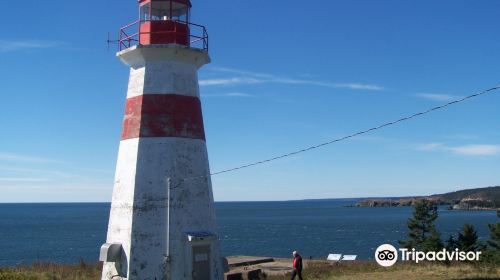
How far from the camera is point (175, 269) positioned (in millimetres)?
11586

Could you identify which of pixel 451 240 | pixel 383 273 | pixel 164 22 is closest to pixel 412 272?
pixel 383 273

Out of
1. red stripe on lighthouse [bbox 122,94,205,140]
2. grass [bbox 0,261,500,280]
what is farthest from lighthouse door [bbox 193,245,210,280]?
grass [bbox 0,261,500,280]

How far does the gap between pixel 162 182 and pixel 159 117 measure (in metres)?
1.47

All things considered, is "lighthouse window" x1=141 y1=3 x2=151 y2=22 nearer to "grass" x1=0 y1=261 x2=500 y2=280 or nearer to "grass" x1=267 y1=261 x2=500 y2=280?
"grass" x1=0 y1=261 x2=500 y2=280

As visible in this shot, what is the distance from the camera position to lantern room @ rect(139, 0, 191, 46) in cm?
1218

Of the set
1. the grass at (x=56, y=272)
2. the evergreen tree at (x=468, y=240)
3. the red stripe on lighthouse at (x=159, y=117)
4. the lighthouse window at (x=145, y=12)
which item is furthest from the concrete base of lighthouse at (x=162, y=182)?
the evergreen tree at (x=468, y=240)

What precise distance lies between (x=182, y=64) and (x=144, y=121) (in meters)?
1.63

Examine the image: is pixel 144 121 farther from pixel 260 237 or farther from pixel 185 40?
pixel 260 237

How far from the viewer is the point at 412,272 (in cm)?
1814

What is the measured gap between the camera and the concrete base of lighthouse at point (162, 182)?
37.9ft

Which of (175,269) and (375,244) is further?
(375,244)

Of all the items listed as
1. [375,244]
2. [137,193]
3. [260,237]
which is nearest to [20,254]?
[260,237]

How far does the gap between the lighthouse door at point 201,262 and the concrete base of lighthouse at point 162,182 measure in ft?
0.07

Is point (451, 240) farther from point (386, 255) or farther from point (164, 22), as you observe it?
point (164, 22)
